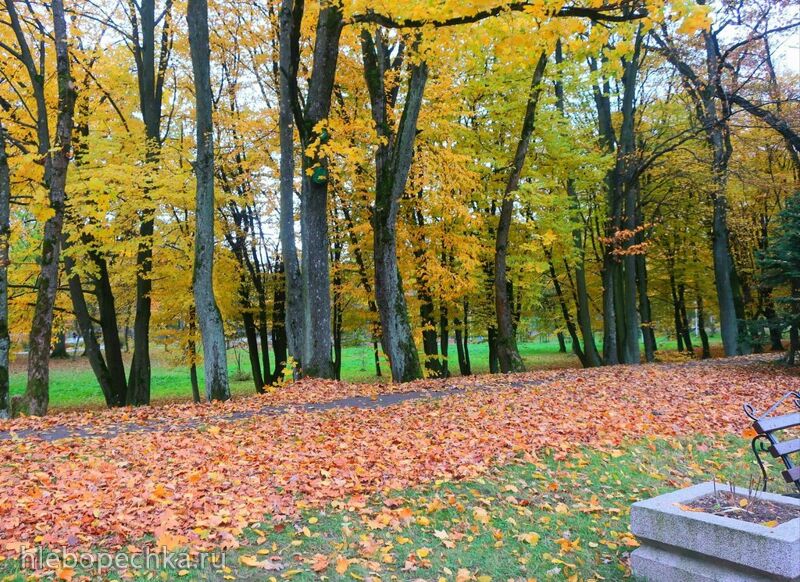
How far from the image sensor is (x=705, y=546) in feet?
11.8

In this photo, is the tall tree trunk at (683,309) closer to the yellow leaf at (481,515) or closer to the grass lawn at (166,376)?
the grass lawn at (166,376)

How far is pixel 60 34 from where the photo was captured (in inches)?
405

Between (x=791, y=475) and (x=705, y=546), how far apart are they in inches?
55.9

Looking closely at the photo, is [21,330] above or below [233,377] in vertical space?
above

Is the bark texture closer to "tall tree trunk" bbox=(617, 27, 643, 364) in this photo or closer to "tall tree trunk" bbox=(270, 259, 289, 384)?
"tall tree trunk" bbox=(270, 259, 289, 384)

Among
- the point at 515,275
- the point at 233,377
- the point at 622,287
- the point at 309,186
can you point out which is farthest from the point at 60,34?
the point at 233,377

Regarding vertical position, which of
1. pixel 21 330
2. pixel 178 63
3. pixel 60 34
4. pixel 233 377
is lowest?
pixel 233 377

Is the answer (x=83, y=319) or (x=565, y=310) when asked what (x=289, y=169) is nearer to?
(x=83, y=319)

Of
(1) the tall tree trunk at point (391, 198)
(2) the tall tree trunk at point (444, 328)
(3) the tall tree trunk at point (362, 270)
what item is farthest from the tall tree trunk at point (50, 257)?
(2) the tall tree trunk at point (444, 328)

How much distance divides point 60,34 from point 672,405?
12.0 m

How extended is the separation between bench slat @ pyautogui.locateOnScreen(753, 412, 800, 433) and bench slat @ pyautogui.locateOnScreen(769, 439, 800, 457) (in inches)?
4.9

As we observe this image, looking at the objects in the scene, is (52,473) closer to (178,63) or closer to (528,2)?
(528,2)

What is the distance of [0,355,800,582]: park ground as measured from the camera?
4.14 metres

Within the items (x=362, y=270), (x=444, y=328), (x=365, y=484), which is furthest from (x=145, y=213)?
(x=365, y=484)
